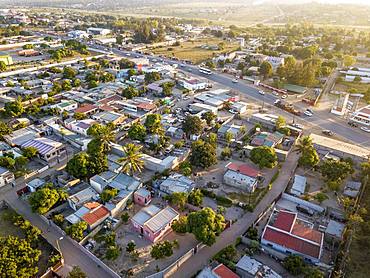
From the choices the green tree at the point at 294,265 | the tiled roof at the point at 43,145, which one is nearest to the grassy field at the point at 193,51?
the tiled roof at the point at 43,145

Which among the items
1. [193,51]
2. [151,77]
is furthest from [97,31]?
[151,77]

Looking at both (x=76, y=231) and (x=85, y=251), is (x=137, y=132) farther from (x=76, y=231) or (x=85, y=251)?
(x=85, y=251)

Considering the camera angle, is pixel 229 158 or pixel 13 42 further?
pixel 13 42

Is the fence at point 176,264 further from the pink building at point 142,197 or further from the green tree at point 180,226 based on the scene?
the pink building at point 142,197

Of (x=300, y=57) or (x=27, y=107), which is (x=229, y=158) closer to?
(x=27, y=107)

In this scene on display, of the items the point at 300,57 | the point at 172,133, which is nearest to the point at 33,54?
the point at 172,133

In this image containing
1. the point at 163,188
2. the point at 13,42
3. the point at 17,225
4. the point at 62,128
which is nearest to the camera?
the point at 17,225

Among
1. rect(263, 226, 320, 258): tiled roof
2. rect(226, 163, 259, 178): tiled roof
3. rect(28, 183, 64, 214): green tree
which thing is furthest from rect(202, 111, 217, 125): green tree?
rect(28, 183, 64, 214): green tree
